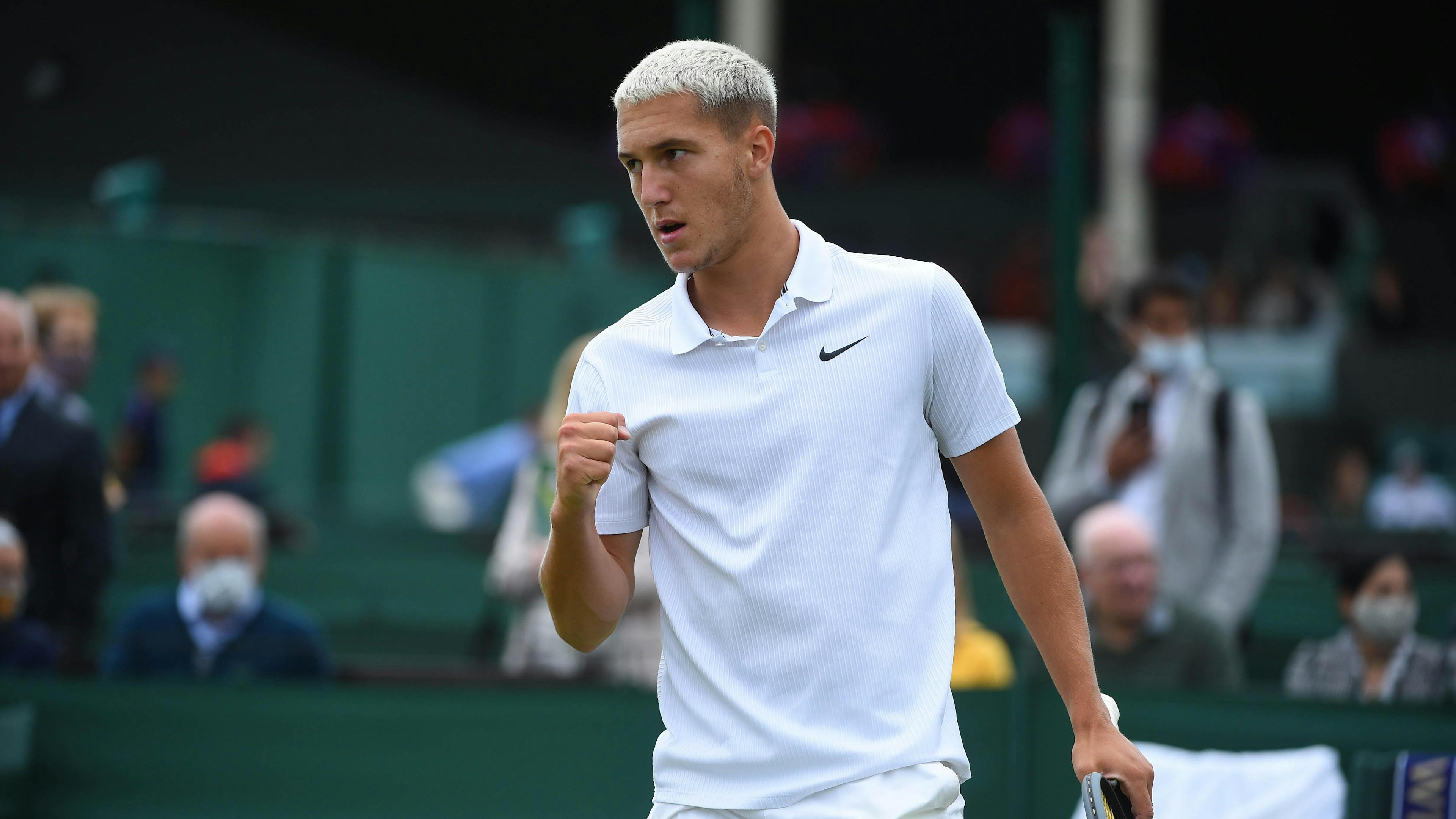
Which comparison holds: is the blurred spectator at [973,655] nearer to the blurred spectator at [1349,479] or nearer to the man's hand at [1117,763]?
the man's hand at [1117,763]

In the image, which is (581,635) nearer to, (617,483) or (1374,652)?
(617,483)

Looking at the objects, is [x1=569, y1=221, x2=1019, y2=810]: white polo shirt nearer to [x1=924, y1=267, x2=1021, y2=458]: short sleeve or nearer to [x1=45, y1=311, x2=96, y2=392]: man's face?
[x1=924, y1=267, x2=1021, y2=458]: short sleeve

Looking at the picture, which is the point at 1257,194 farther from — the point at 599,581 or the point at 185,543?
the point at 599,581

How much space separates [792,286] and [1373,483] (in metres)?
8.86

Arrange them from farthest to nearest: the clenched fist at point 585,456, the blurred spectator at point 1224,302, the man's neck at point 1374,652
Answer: the blurred spectator at point 1224,302 < the man's neck at point 1374,652 < the clenched fist at point 585,456

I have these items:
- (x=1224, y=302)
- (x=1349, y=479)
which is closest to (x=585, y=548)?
(x=1349, y=479)

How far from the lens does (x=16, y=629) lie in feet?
18.4

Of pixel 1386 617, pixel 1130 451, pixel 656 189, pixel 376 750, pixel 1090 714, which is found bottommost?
pixel 376 750

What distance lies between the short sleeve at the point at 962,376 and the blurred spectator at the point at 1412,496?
21.1 ft

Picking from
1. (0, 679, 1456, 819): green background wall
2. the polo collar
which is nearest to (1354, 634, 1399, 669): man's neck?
(0, 679, 1456, 819): green background wall

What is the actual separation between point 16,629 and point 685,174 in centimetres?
396

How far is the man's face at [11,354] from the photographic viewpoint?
5.89 m

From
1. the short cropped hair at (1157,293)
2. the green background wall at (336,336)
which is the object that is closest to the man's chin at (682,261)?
the short cropped hair at (1157,293)

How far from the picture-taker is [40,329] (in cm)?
724
